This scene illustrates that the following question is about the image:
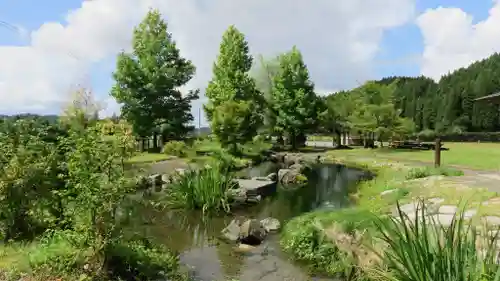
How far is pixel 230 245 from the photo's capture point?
8719 mm

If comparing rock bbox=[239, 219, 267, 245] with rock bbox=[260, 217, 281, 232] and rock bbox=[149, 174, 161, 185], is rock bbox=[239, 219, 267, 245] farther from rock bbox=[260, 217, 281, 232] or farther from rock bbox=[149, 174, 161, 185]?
rock bbox=[149, 174, 161, 185]

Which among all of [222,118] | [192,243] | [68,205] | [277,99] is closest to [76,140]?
[68,205]

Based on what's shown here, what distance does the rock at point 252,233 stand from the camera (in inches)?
345

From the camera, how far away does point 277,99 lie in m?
39.9

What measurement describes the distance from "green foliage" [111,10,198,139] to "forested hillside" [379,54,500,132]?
2989 centimetres

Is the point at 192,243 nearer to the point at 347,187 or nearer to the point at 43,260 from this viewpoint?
the point at 43,260

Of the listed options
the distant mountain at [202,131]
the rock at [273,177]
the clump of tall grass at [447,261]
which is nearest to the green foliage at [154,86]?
the distant mountain at [202,131]

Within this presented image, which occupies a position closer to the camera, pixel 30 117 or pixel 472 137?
pixel 30 117

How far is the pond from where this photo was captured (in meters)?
7.05

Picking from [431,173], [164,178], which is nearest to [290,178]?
[164,178]

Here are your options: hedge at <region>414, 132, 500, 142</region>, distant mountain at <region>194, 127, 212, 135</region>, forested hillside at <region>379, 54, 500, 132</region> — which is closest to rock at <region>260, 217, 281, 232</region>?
distant mountain at <region>194, 127, 212, 135</region>

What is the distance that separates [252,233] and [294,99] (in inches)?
1207

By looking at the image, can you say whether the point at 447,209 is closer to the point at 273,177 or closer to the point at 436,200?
the point at 436,200

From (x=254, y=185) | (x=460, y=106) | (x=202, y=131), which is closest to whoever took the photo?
(x=254, y=185)
